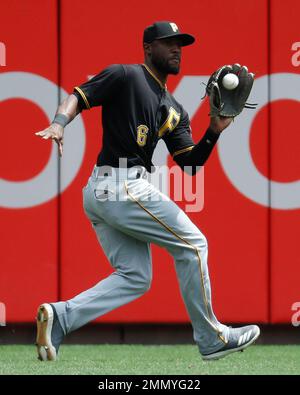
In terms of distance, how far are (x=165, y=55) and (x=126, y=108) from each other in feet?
1.14

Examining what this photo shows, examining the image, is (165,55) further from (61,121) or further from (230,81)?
(61,121)

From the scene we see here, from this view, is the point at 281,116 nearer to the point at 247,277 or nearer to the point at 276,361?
the point at 247,277

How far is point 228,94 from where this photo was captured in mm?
5414

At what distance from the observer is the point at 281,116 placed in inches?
269

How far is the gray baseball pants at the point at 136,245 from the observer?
523 cm

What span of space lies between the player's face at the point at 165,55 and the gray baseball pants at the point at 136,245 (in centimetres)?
50

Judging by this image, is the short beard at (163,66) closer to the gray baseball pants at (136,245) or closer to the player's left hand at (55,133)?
the gray baseball pants at (136,245)

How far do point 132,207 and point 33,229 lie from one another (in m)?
1.72

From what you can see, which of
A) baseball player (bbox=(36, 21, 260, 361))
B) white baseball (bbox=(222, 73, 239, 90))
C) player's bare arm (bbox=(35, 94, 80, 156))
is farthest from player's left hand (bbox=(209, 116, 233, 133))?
player's bare arm (bbox=(35, 94, 80, 156))

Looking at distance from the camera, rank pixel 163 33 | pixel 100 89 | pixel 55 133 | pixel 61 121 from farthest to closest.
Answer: pixel 163 33 < pixel 100 89 < pixel 61 121 < pixel 55 133

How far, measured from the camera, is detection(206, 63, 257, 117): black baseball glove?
536 cm

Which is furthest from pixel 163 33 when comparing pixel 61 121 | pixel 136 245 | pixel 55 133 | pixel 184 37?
pixel 136 245

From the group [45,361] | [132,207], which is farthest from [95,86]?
[45,361]
